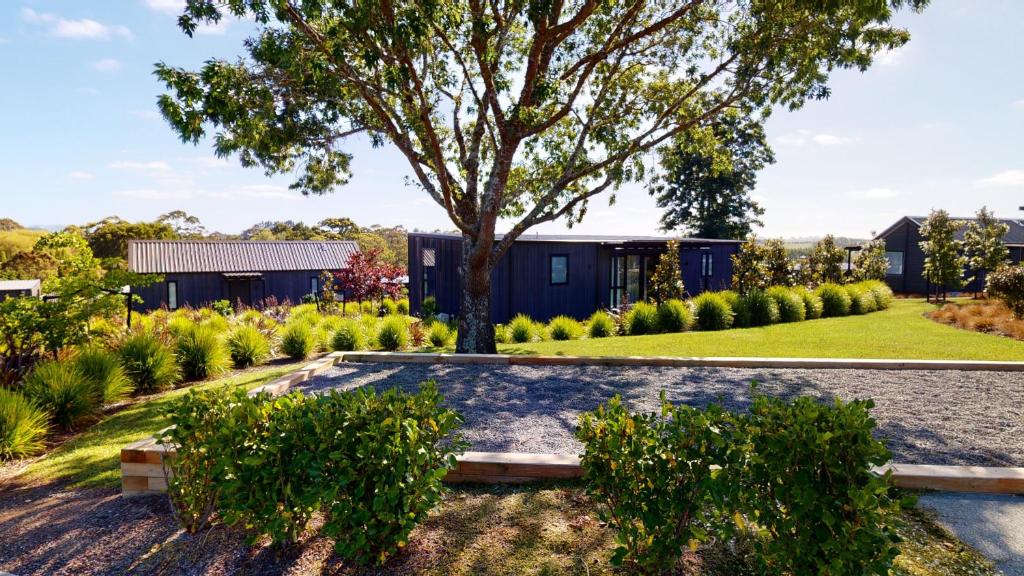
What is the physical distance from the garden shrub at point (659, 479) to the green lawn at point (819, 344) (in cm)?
625

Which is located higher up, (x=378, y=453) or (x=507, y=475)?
(x=378, y=453)

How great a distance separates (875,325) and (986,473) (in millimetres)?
10274

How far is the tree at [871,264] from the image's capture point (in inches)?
857

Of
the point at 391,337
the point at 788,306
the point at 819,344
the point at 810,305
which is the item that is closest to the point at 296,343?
the point at 391,337

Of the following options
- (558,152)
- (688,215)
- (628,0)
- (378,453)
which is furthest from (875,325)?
(688,215)

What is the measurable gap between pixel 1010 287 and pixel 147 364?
1759 cm

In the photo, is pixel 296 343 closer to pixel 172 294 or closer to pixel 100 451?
pixel 100 451

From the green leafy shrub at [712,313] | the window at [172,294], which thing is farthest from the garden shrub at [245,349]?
the window at [172,294]

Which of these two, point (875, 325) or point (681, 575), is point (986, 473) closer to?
point (681, 575)

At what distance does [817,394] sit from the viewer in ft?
18.5

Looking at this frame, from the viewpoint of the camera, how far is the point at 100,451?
489 centimetres

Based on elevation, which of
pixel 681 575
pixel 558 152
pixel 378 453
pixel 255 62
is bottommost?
pixel 681 575

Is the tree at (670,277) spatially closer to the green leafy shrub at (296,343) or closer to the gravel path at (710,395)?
the gravel path at (710,395)

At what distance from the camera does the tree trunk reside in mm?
9367
